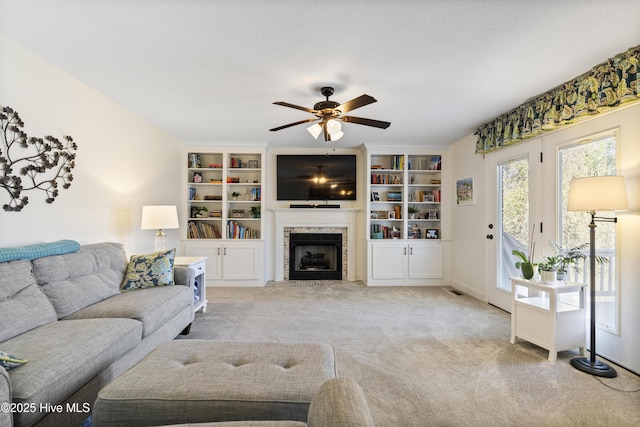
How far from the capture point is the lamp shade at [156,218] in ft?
10.3

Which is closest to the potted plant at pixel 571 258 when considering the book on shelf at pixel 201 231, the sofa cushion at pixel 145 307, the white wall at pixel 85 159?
the sofa cushion at pixel 145 307

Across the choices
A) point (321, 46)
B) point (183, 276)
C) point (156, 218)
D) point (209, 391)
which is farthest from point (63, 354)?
point (321, 46)

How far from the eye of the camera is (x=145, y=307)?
207 centimetres

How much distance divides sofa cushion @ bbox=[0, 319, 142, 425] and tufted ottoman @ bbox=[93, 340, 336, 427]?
10.7 inches

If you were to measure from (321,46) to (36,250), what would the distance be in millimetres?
2441

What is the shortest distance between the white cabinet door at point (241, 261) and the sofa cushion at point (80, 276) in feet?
6.67

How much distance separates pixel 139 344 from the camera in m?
1.94

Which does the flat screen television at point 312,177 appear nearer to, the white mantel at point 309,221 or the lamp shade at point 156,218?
the white mantel at point 309,221

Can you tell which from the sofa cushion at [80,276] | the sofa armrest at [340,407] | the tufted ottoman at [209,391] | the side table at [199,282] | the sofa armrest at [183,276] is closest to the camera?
the sofa armrest at [340,407]

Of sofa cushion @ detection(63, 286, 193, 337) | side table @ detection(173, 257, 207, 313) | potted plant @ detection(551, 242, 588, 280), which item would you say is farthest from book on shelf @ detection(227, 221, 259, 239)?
potted plant @ detection(551, 242, 588, 280)

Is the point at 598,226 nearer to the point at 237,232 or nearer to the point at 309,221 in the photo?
the point at 309,221

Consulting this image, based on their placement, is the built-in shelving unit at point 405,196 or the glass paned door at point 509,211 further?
the built-in shelving unit at point 405,196

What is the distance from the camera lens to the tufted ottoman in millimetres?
1108

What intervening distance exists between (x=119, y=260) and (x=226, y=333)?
1.22 m
